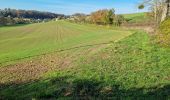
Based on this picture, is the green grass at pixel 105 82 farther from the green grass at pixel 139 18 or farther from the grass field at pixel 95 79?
the green grass at pixel 139 18

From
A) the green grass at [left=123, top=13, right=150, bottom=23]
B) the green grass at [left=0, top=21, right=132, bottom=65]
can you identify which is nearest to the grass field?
the green grass at [left=0, top=21, right=132, bottom=65]

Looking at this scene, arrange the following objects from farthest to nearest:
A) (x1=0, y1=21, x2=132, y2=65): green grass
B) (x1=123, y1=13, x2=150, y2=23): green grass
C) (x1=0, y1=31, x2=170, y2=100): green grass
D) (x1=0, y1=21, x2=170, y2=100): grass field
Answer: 1. (x1=123, y1=13, x2=150, y2=23): green grass
2. (x1=0, y1=21, x2=132, y2=65): green grass
3. (x1=0, y1=21, x2=170, y2=100): grass field
4. (x1=0, y1=31, x2=170, y2=100): green grass

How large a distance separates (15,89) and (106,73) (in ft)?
15.4

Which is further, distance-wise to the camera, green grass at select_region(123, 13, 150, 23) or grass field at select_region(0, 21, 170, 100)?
green grass at select_region(123, 13, 150, 23)

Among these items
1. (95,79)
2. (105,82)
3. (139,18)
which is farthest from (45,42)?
(139,18)

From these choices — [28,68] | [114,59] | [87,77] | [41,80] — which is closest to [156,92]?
[87,77]

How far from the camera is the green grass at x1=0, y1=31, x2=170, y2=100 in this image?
43.1 ft

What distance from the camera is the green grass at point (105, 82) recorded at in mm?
13141

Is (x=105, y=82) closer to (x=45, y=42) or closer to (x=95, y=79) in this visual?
(x=95, y=79)

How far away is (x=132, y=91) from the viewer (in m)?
13.3

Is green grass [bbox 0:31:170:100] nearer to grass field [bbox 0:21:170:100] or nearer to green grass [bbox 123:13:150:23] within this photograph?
grass field [bbox 0:21:170:100]

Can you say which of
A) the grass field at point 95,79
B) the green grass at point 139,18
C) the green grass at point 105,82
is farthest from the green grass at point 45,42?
the green grass at point 139,18

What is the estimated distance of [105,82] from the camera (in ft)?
49.8

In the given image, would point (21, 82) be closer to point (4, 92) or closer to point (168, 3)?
point (4, 92)
